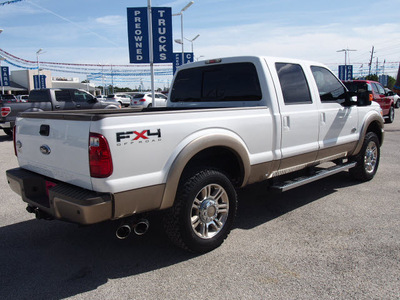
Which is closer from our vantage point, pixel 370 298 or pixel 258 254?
pixel 370 298

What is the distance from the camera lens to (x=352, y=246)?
3549 millimetres

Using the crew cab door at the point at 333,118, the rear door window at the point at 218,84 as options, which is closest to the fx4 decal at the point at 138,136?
the rear door window at the point at 218,84

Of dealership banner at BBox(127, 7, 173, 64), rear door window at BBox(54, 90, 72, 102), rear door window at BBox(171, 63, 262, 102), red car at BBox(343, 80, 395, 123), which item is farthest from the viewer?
red car at BBox(343, 80, 395, 123)

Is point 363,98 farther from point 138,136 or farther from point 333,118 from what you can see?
point 138,136

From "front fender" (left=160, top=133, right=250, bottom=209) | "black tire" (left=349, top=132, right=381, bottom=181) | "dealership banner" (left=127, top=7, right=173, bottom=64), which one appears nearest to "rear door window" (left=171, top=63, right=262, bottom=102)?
"front fender" (left=160, top=133, right=250, bottom=209)

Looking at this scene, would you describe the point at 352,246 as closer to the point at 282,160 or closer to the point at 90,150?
the point at 282,160

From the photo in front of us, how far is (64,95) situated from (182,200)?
11.4 m

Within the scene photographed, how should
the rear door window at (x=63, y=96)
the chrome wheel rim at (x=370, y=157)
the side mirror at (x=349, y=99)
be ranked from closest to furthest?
the side mirror at (x=349, y=99)
the chrome wheel rim at (x=370, y=157)
the rear door window at (x=63, y=96)

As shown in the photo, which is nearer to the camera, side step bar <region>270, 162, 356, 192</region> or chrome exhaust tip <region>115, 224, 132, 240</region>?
chrome exhaust tip <region>115, 224, 132, 240</region>

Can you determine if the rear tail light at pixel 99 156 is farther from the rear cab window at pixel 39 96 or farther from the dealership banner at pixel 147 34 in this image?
the dealership banner at pixel 147 34

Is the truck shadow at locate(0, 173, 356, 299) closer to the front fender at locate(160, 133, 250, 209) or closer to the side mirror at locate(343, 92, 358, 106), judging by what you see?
the front fender at locate(160, 133, 250, 209)

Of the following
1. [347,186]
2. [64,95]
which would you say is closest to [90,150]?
[347,186]

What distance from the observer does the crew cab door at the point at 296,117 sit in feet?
13.5

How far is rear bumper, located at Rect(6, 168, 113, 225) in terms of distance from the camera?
263cm
